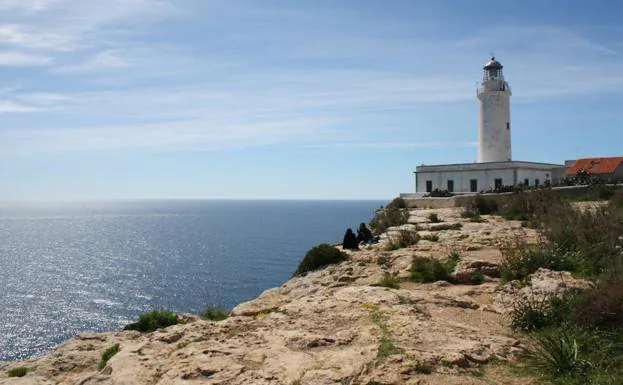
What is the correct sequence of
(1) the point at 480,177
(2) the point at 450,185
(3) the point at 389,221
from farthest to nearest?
1. (2) the point at 450,185
2. (1) the point at 480,177
3. (3) the point at 389,221

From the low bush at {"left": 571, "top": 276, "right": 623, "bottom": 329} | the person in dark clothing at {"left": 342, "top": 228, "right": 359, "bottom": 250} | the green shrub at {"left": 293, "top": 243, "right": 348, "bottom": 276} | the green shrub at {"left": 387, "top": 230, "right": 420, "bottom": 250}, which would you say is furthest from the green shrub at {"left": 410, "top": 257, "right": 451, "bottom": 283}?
the person in dark clothing at {"left": 342, "top": 228, "right": 359, "bottom": 250}

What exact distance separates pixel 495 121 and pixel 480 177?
6.07 m

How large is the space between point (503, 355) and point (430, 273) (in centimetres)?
541

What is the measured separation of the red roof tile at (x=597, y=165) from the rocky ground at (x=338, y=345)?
37321 mm

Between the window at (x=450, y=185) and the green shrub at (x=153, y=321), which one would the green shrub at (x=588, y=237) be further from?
the window at (x=450, y=185)

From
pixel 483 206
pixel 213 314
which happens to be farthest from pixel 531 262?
pixel 483 206

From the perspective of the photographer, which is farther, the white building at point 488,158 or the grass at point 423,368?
the white building at point 488,158

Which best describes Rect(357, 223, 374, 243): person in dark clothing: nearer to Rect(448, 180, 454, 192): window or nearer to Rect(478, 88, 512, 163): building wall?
Rect(448, 180, 454, 192): window

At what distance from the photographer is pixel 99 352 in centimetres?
990

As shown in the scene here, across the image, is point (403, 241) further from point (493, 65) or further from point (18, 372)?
point (493, 65)

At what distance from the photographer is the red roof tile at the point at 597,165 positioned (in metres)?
43.0

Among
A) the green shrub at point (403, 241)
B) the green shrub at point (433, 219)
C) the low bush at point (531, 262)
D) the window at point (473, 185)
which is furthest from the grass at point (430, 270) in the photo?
the window at point (473, 185)

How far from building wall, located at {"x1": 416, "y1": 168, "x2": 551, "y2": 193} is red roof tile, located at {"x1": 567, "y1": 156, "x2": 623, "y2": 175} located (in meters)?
2.26

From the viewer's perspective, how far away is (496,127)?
45.8 meters
